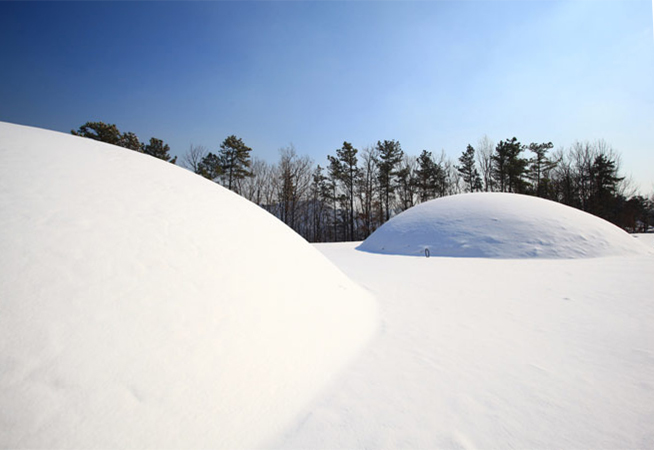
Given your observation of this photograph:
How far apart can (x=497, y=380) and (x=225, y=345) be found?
1.79 meters

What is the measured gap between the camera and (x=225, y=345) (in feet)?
4.86

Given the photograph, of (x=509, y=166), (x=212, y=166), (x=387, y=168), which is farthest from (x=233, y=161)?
(x=509, y=166)

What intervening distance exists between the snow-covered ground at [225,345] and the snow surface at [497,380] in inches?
0.5

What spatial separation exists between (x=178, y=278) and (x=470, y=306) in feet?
11.0

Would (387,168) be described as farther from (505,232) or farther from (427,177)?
(505,232)

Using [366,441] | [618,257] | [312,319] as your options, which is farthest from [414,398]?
[618,257]

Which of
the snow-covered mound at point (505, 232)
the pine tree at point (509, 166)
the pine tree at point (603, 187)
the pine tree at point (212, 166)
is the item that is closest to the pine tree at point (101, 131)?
the pine tree at point (212, 166)

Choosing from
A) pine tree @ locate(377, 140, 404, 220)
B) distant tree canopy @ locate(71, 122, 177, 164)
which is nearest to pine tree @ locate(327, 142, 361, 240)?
pine tree @ locate(377, 140, 404, 220)

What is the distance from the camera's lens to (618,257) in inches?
295

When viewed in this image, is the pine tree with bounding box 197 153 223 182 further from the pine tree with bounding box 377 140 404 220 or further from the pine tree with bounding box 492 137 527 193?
the pine tree with bounding box 492 137 527 193

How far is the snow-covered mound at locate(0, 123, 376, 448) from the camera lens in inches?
40.1

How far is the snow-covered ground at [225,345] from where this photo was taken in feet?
3.54

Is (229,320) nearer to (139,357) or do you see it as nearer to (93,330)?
(139,357)

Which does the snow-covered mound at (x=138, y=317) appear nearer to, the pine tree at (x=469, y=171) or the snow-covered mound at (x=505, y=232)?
the snow-covered mound at (x=505, y=232)
